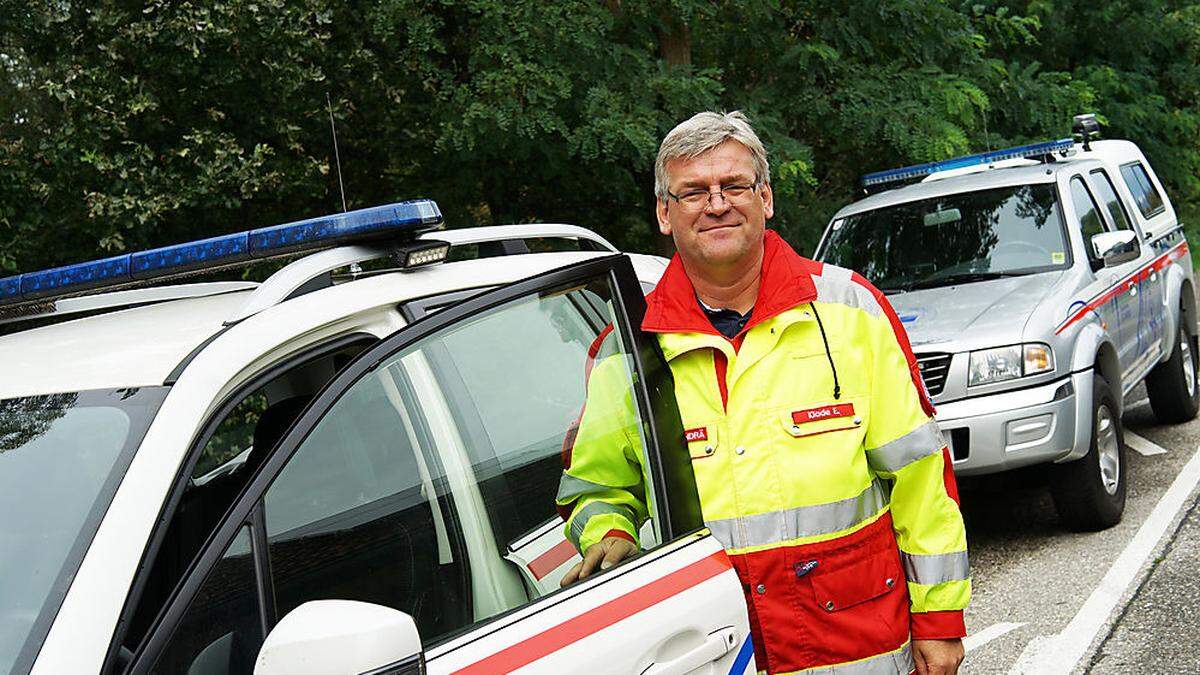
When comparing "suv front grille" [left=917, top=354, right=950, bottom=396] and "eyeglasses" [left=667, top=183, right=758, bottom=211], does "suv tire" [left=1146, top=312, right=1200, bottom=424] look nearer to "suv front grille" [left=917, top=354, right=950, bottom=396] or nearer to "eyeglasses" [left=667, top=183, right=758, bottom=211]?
"suv front grille" [left=917, top=354, right=950, bottom=396]

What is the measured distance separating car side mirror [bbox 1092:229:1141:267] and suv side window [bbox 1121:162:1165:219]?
1.55 m

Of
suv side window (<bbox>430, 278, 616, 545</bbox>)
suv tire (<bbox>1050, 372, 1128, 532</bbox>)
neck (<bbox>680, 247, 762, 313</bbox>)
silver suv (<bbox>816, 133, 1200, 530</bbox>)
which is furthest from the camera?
suv tire (<bbox>1050, 372, 1128, 532</bbox>)

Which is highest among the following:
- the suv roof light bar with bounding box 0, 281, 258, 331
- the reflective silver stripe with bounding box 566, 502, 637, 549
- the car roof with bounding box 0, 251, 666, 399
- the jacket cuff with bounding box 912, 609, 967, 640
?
the suv roof light bar with bounding box 0, 281, 258, 331

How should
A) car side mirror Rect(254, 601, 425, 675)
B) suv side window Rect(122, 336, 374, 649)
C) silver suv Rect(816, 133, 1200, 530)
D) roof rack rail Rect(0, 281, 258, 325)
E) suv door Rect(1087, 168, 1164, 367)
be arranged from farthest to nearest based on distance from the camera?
1. suv door Rect(1087, 168, 1164, 367)
2. silver suv Rect(816, 133, 1200, 530)
3. roof rack rail Rect(0, 281, 258, 325)
4. suv side window Rect(122, 336, 374, 649)
5. car side mirror Rect(254, 601, 425, 675)

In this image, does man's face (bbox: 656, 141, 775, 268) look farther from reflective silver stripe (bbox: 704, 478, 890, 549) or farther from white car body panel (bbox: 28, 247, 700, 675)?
reflective silver stripe (bbox: 704, 478, 890, 549)

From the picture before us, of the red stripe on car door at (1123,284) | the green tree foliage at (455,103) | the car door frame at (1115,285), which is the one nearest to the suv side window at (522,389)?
the red stripe on car door at (1123,284)

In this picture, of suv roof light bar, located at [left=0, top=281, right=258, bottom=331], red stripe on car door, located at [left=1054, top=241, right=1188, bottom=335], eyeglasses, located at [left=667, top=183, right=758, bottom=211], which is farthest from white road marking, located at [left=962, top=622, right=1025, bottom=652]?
suv roof light bar, located at [left=0, top=281, right=258, bottom=331]

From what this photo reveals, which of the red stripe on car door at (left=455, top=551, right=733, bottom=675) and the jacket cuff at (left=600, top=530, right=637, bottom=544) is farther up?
the jacket cuff at (left=600, top=530, right=637, bottom=544)

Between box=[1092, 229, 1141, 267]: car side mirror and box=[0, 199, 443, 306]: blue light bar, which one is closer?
box=[0, 199, 443, 306]: blue light bar

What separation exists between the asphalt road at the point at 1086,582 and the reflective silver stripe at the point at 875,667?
2.53m

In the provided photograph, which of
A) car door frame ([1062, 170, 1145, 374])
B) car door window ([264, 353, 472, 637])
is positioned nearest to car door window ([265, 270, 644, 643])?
car door window ([264, 353, 472, 637])

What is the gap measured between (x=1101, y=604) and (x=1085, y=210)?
9.43 feet

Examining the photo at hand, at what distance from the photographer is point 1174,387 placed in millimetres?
9086

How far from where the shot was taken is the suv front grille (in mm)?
6469
